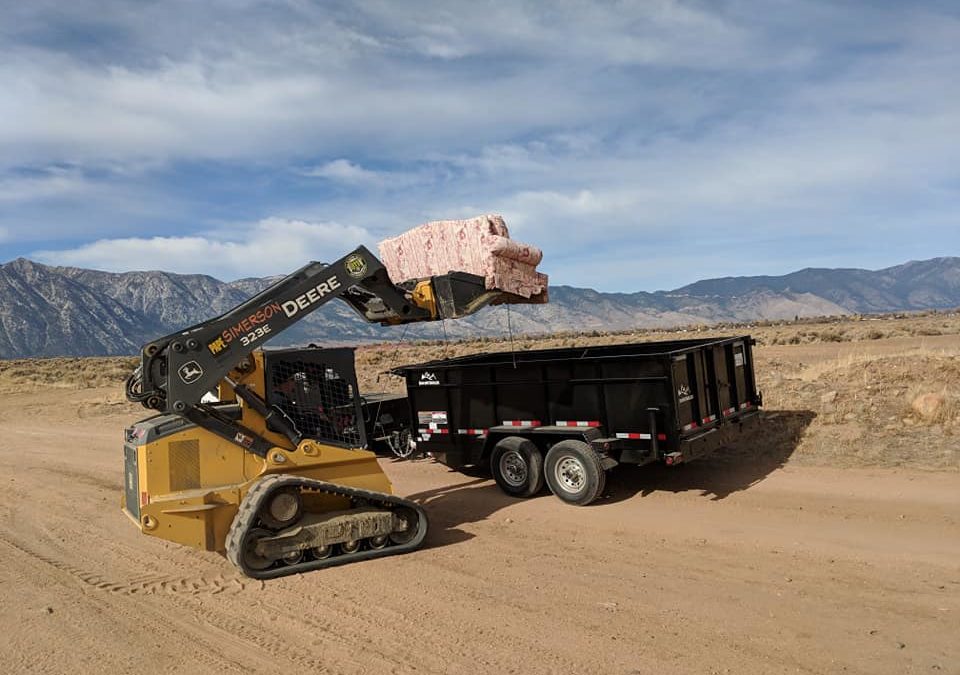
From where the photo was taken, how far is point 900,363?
1523 centimetres

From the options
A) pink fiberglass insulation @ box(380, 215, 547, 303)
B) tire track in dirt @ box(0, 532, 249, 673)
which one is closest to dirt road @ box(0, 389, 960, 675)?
tire track in dirt @ box(0, 532, 249, 673)

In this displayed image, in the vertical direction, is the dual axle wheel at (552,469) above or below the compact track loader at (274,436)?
below

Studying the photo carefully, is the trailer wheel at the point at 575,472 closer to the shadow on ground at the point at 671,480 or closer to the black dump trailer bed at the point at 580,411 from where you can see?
the black dump trailer bed at the point at 580,411

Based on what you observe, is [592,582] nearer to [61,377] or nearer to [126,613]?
[126,613]

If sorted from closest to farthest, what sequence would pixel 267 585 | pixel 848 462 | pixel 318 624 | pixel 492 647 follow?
1. pixel 492 647
2. pixel 318 624
3. pixel 267 585
4. pixel 848 462

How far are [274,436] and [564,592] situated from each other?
3.43 m

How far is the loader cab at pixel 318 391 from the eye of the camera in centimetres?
780

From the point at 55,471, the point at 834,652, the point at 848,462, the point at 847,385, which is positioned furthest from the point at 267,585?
the point at 847,385

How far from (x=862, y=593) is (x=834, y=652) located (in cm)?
129

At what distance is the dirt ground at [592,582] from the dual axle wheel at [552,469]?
0.22 meters

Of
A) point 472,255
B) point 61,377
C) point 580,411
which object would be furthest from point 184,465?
point 61,377

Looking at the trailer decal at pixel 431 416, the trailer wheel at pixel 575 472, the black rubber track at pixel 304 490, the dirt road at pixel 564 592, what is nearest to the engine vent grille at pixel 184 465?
the black rubber track at pixel 304 490

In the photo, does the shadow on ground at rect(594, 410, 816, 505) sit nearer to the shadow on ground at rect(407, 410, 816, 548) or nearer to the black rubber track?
the shadow on ground at rect(407, 410, 816, 548)

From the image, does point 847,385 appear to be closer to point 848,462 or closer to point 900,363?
point 900,363
